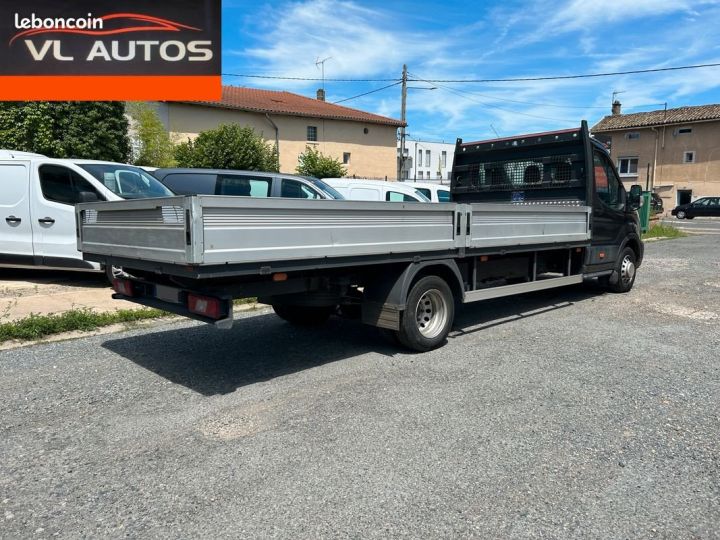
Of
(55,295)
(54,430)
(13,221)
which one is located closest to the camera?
(54,430)

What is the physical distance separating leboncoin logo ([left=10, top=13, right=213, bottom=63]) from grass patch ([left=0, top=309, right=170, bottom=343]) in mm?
10528

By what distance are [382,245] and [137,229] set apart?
6.98ft

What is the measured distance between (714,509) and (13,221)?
10.3 meters

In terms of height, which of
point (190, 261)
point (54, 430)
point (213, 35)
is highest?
point (213, 35)


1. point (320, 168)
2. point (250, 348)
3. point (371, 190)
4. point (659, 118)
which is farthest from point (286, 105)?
point (250, 348)

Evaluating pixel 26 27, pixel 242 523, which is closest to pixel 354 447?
pixel 242 523

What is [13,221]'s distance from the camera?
365 inches

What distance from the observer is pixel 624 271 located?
9.41 metres

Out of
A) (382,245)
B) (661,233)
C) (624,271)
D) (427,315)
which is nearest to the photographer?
(382,245)

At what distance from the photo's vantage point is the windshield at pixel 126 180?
904 centimetres

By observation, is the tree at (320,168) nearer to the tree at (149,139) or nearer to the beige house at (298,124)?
the beige house at (298,124)

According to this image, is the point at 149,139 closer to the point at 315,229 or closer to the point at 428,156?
the point at 315,229

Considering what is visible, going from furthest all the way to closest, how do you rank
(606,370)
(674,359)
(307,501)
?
(674,359) < (606,370) < (307,501)

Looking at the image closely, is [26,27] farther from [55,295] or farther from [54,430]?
[54,430]
